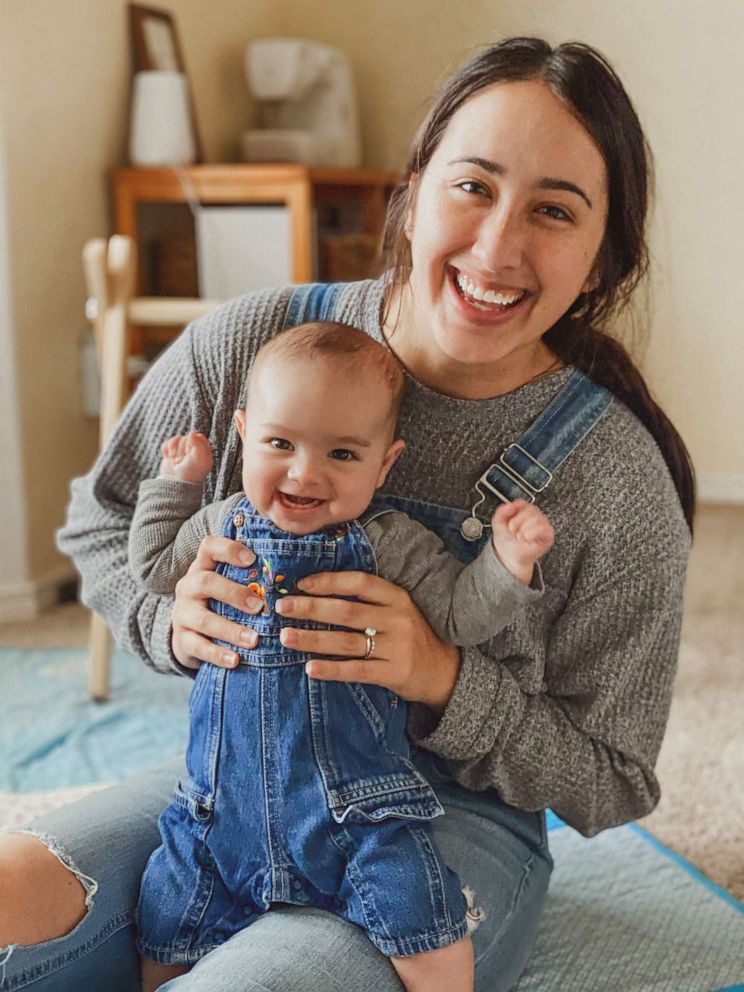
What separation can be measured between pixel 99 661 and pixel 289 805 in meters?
1.12

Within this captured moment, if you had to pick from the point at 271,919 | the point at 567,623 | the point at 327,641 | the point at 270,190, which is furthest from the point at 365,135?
the point at 271,919

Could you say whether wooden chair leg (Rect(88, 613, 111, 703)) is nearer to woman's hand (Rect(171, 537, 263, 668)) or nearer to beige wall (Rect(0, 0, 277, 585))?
beige wall (Rect(0, 0, 277, 585))

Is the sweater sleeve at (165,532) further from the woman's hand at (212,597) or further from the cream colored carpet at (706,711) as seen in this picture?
the cream colored carpet at (706,711)

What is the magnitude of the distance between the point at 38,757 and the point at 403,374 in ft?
3.38

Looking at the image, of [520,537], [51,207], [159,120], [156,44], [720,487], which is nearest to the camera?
[520,537]

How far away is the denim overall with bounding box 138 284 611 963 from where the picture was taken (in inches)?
32.9

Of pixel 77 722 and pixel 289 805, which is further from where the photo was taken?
pixel 77 722

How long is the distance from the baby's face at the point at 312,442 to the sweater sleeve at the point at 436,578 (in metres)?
0.04

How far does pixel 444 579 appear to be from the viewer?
3.00 feet

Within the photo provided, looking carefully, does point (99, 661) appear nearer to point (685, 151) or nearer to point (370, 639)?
point (370, 639)

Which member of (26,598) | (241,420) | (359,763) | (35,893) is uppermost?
(241,420)

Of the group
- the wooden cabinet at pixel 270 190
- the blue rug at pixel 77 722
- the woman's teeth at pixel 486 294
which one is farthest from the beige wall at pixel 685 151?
the wooden cabinet at pixel 270 190

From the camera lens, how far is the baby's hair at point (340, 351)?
2.83ft

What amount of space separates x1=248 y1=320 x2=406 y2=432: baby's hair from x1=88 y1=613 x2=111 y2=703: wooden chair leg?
109 centimetres
